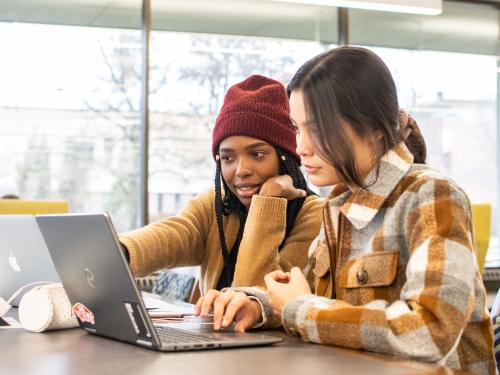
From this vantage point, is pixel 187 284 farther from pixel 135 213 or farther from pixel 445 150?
pixel 445 150

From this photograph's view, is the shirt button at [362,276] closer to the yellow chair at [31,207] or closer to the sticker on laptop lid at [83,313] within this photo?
the sticker on laptop lid at [83,313]

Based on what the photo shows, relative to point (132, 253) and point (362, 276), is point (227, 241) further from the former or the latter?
point (362, 276)

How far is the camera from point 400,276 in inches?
52.6

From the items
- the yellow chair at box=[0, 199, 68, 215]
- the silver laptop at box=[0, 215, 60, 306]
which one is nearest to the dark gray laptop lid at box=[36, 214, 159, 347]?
the silver laptop at box=[0, 215, 60, 306]

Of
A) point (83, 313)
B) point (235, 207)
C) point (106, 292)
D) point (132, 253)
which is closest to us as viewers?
point (106, 292)

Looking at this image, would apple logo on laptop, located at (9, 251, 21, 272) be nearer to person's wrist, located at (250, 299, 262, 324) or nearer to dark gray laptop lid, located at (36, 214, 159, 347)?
dark gray laptop lid, located at (36, 214, 159, 347)

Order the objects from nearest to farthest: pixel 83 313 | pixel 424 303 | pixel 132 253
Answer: pixel 424 303
pixel 83 313
pixel 132 253

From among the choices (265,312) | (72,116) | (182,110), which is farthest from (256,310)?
(182,110)

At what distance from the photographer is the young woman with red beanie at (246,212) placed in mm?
1957

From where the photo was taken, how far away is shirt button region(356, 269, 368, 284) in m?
1.36

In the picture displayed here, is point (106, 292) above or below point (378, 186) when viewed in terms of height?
below

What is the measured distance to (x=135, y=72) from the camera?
4988mm

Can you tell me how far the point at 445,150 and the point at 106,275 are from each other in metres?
4.98

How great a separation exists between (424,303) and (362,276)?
0.67 feet
